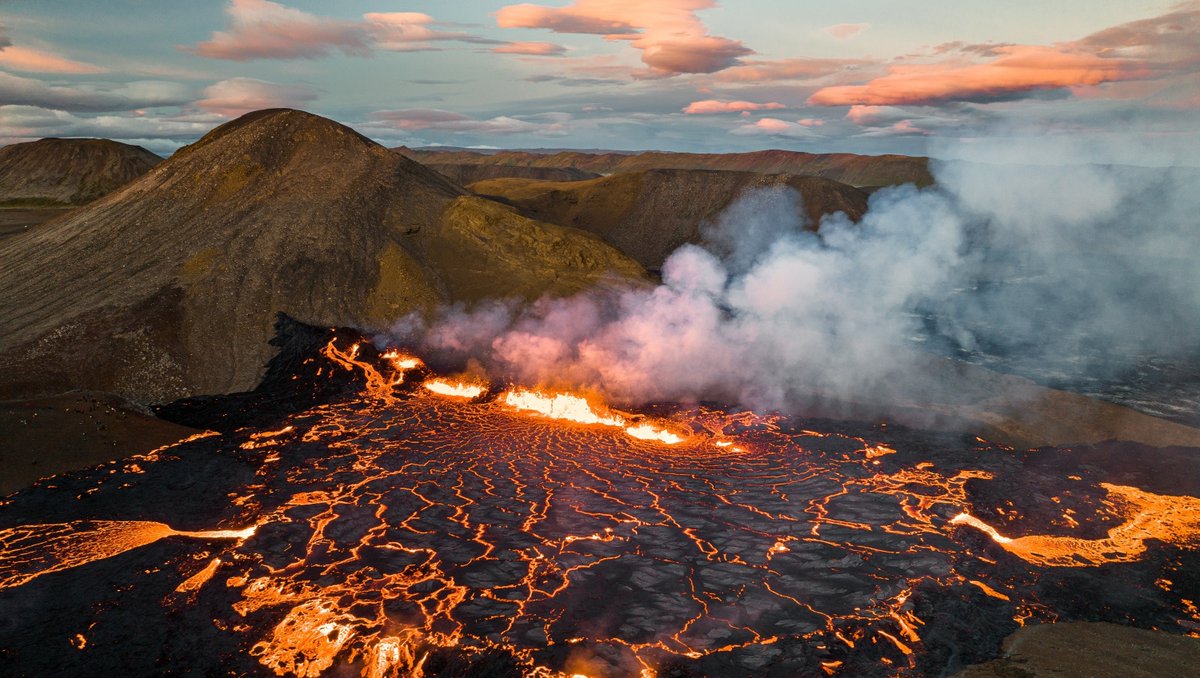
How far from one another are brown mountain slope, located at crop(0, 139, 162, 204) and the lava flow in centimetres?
13466

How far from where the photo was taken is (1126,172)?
2916 inches

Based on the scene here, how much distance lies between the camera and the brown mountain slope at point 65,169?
427 ft

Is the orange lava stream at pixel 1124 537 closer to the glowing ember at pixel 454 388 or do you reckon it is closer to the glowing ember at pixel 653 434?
the glowing ember at pixel 653 434

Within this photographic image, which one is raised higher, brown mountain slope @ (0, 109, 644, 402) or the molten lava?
brown mountain slope @ (0, 109, 644, 402)

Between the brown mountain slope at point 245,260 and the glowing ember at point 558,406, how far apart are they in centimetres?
1462

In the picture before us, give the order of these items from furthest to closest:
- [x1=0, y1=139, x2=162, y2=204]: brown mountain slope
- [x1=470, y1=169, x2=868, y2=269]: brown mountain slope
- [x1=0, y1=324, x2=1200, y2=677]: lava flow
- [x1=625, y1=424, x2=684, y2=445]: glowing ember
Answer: [x1=0, y1=139, x2=162, y2=204]: brown mountain slope < [x1=470, y1=169, x2=868, y2=269]: brown mountain slope < [x1=625, y1=424, x2=684, y2=445]: glowing ember < [x1=0, y1=324, x2=1200, y2=677]: lava flow

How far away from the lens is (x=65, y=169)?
136 metres

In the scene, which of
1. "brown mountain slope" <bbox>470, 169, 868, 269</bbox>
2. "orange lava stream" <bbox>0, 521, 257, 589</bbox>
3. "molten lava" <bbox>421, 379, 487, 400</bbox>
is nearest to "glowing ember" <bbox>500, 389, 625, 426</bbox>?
"molten lava" <bbox>421, 379, 487, 400</bbox>

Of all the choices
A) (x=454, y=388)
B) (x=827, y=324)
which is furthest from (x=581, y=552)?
(x=827, y=324)

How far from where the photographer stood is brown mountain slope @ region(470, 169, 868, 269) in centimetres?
11225

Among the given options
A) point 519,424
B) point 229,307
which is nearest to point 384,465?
point 519,424

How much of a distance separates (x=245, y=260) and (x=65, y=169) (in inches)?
4880

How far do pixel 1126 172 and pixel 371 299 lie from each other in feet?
276

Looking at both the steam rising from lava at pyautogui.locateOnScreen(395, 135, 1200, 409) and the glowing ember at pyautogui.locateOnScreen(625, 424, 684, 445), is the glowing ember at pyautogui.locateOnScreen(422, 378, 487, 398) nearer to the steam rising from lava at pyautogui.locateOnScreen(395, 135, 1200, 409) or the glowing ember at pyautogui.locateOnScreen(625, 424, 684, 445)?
the steam rising from lava at pyautogui.locateOnScreen(395, 135, 1200, 409)
